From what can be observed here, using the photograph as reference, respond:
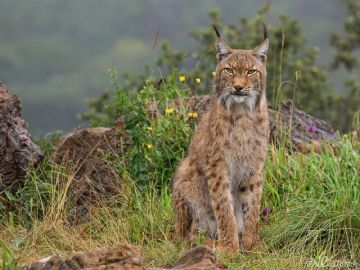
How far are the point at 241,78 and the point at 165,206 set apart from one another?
2246 millimetres

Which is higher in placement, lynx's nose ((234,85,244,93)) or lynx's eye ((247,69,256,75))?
lynx's eye ((247,69,256,75))

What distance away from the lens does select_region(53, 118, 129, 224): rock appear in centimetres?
1111

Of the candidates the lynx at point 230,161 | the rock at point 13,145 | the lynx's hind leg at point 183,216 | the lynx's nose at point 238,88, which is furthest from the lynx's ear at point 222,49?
the rock at point 13,145

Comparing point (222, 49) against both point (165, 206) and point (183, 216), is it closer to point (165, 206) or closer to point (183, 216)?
point (183, 216)

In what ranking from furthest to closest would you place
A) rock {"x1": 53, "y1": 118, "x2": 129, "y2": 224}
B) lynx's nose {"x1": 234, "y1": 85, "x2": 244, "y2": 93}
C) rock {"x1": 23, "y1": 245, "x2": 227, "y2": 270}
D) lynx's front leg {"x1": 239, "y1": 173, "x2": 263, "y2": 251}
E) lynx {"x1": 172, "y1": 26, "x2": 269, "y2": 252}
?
1. rock {"x1": 53, "y1": 118, "x2": 129, "y2": 224}
2. lynx's front leg {"x1": 239, "y1": 173, "x2": 263, "y2": 251}
3. lynx {"x1": 172, "y1": 26, "x2": 269, "y2": 252}
4. lynx's nose {"x1": 234, "y1": 85, "x2": 244, "y2": 93}
5. rock {"x1": 23, "y1": 245, "x2": 227, "y2": 270}

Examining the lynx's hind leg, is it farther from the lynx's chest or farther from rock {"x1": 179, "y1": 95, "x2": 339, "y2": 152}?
rock {"x1": 179, "y1": 95, "x2": 339, "y2": 152}

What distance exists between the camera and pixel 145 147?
1127cm

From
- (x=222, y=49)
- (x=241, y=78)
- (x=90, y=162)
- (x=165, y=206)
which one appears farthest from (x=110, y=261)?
(x=90, y=162)

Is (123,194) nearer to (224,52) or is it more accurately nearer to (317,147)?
(224,52)

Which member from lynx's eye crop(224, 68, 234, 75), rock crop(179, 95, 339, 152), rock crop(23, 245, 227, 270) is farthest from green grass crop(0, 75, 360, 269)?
lynx's eye crop(224, 68, 234, 75)

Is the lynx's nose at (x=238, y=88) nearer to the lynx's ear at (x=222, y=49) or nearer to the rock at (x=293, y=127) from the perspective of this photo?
the lynx's ear at (x=222, y=49)

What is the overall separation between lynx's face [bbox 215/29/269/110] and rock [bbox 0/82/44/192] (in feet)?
10.3

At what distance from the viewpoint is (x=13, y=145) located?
37.2 feet

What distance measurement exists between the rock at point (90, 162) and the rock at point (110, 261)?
3.87m
